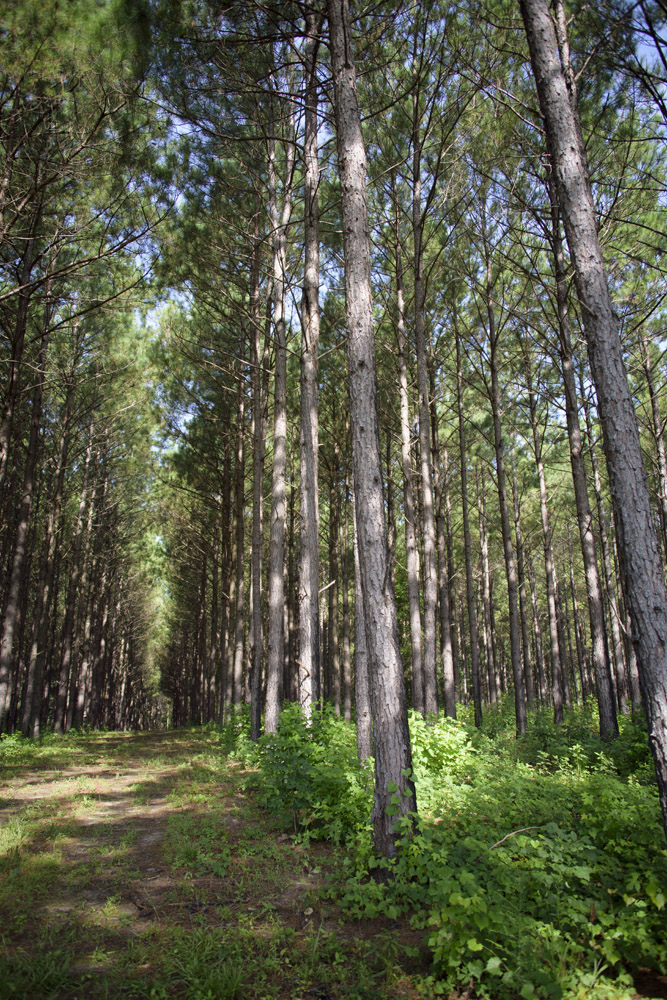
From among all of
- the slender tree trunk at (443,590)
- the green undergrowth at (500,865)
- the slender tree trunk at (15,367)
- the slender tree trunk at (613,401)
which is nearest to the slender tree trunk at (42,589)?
the slender tree trunk at (15,367)

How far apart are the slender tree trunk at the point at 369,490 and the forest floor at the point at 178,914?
2.56 feet

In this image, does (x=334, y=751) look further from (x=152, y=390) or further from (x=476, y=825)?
(x=152, y=390)

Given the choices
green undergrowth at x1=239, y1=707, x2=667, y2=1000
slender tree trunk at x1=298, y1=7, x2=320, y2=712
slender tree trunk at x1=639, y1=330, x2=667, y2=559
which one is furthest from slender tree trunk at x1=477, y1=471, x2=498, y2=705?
green undergrowth at x1=239, y1=707, x2=667, y2=1000

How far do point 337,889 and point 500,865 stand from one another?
48.6 inches

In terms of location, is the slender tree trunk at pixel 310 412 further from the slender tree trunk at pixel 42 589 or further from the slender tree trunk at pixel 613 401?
the slender tree trunk at pixel 42 589

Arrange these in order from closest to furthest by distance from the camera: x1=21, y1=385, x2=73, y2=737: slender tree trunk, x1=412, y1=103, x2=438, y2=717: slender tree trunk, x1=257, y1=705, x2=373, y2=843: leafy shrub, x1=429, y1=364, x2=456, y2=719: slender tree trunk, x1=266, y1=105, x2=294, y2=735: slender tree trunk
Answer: x1=257, y1=705, x2=373, y2=843: leafy shrub < x1=266, y1=105, x2=294, y2=735: slender tree trunk < x1=412, y1=103, x2=438, y2=717: slender tree trunk < x1=429, y1=364, x2=456, y2=719: slender tree trunk < x1=21, y1=385, x2=73, y2=737: slender tree trunk

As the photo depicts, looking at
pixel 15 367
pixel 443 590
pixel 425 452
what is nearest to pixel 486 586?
pixel 443 590

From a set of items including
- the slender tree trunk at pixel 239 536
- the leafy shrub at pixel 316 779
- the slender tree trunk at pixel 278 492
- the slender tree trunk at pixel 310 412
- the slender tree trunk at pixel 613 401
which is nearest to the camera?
the slender tree trunk at pixel 613 401

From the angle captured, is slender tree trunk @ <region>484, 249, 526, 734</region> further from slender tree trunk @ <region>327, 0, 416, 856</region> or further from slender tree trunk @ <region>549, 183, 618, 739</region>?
slender tree trunk @ <region>327, 0, 416, 856</region>

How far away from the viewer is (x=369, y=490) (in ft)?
14.9

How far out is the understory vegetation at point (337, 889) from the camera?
2752mm

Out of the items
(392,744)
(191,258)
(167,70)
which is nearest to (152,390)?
(191,258)

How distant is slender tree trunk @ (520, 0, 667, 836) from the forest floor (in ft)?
6.73

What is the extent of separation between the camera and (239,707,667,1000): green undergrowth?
106 inches
